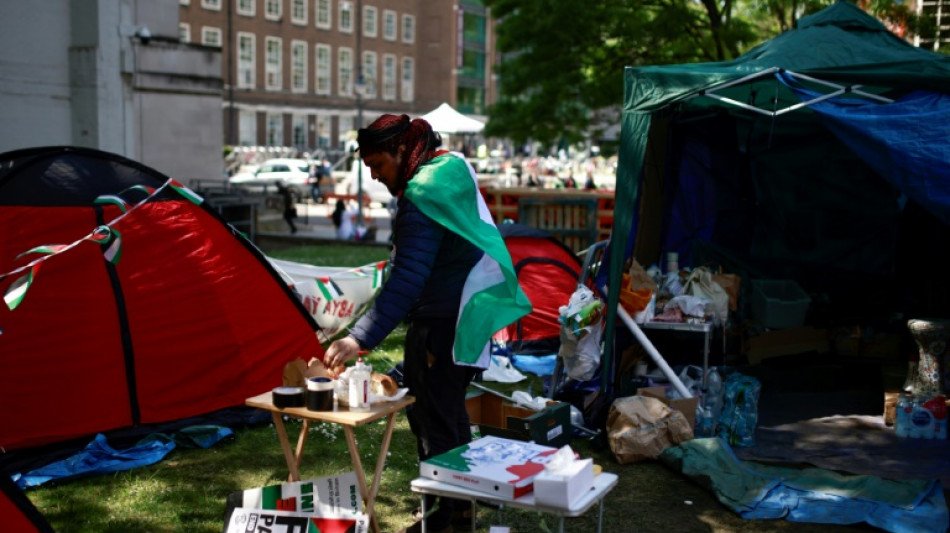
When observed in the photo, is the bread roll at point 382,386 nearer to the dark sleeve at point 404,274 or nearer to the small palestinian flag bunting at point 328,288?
the dark sleeve at point 404,274

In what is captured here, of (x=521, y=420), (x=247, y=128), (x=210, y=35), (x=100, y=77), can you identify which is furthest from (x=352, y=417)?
(x=247, y=128)

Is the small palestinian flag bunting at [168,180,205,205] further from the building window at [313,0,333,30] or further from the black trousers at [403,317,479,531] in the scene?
the building window at [313,0,333,30]

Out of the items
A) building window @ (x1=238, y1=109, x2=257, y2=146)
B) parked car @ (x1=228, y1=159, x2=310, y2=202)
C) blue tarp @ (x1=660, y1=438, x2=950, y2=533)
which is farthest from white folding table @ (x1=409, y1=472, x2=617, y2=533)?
building window @ (x1=238, y1=109, x2=257, y2=146)

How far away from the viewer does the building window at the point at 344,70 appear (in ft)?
181

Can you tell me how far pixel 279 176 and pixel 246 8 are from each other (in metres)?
19.4

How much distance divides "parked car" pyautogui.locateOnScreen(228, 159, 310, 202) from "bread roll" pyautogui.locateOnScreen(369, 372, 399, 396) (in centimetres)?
2728

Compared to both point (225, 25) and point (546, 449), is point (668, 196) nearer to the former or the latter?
point (546, 449)

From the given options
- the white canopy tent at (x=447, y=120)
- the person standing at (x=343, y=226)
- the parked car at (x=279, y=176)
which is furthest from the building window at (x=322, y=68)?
the white canopy tent at (x=447, y=120)

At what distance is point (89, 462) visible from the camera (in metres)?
5.13

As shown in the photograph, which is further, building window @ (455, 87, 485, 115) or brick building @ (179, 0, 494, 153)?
building window @ (455, 87, 485, 115)

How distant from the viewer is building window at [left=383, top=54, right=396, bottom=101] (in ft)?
191

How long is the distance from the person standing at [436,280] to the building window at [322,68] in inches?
2042

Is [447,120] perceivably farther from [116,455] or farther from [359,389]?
[359,389]

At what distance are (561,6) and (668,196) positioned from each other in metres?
6.16
